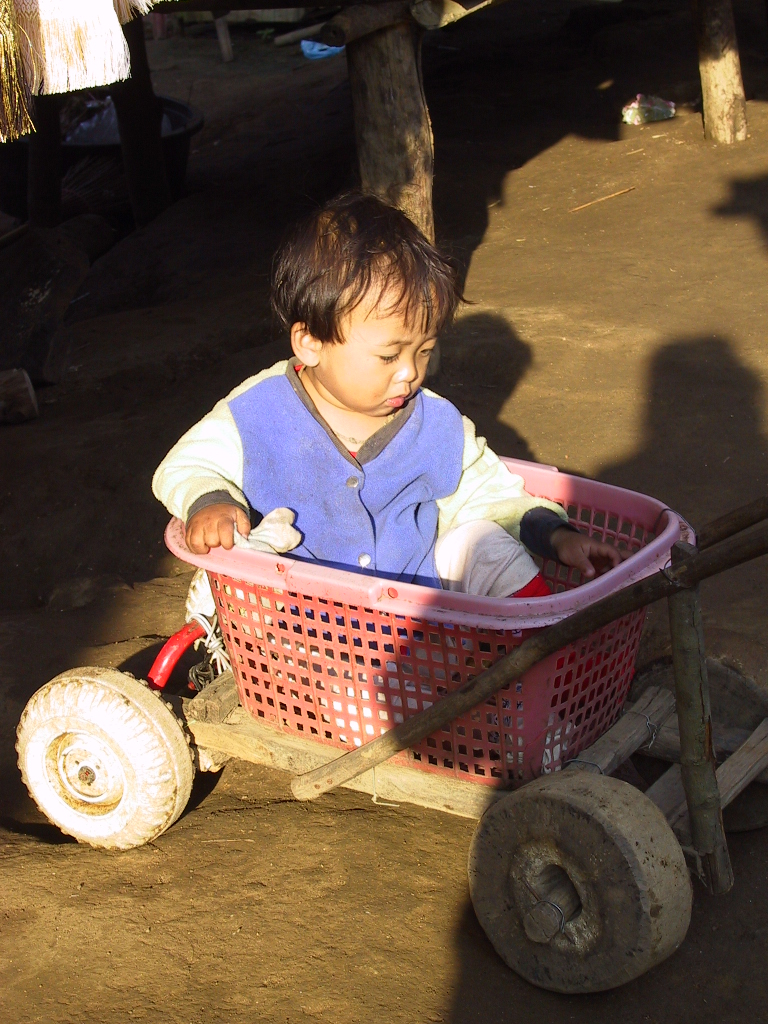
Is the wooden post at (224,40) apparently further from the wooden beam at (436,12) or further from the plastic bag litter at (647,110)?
the wooden beam at (436,12)

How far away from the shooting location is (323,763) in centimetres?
237

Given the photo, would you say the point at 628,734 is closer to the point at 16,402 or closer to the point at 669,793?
the point at 669,793

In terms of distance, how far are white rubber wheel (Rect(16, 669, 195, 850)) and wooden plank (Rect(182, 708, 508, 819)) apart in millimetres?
102

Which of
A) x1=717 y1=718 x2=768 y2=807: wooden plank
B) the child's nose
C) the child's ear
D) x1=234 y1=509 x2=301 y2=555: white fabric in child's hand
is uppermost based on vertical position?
the child's ear

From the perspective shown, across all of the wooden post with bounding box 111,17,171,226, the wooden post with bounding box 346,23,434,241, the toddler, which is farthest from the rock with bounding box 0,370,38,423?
the wooden post with bounding box 111,17,171,226

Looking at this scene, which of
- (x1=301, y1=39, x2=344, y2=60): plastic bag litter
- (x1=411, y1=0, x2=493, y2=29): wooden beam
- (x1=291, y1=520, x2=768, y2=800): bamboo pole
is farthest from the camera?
(x1=301, y1=39, x2=344, y2=60): plastic bag litter

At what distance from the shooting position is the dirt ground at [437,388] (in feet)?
6.89

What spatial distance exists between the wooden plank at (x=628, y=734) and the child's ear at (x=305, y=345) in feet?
3.63

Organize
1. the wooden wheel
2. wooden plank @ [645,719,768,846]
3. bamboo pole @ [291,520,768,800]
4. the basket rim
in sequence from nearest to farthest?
bamboo pole @ [291,520,768,800]
the wooden wheel
the basket rim
wooden plank @ [645,719,768,846]

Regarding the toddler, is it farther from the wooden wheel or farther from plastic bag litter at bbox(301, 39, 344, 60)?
plastic bag litter at bbox(301, 39, 344, 60)

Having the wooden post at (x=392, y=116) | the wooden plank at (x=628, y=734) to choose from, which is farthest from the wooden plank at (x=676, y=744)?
the wooden post at (x=392, y=116)

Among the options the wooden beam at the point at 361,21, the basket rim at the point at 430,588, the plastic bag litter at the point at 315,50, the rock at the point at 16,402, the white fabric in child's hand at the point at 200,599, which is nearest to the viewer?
the basket rim at the point at 430,588

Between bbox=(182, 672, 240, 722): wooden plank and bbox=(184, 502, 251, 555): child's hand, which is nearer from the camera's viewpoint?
bbox=(184, 502, 251, 555): child's hand

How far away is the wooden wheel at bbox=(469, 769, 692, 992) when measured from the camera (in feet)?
5.90
